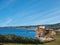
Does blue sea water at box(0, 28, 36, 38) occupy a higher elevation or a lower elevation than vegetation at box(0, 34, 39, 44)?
higher

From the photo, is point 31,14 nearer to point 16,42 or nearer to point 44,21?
point 44,21

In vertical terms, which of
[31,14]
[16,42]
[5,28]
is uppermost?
[31,14]

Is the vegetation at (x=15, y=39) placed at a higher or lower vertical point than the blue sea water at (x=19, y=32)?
lower

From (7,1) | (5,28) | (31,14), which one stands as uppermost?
(7,1)

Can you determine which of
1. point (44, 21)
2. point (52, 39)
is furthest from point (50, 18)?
point (52, 39)

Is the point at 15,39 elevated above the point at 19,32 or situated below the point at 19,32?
below

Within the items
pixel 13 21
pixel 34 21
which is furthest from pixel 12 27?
pixel 34 21

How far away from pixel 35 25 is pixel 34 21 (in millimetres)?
132

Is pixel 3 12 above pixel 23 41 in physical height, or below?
above

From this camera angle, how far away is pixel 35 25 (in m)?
6.93

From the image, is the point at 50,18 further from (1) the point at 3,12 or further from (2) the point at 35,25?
(1) the point at 3,12

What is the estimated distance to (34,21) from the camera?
694 cm

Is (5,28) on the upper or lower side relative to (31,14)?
lower

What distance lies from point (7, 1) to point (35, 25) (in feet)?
3.95
